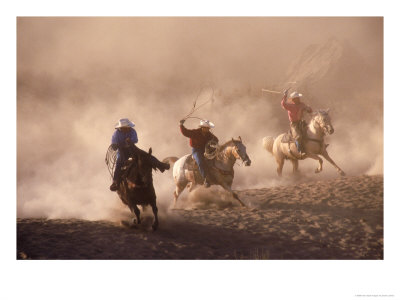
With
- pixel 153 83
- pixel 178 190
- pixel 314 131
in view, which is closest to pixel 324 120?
pixel 314 131

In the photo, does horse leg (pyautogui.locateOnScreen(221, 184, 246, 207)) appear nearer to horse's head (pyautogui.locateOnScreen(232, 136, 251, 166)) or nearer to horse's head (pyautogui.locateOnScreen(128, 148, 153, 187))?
horse's head (pyautogui.locateOnScreen(232, 136, 251, 166))

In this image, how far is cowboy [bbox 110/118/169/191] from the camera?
706 centimetres

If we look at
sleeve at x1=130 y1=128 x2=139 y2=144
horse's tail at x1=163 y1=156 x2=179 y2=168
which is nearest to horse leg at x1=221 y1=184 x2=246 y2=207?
horse's tail at x1=163 y1=156 x2=179 y2=168

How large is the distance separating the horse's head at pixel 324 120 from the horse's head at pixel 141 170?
2836 millimetres


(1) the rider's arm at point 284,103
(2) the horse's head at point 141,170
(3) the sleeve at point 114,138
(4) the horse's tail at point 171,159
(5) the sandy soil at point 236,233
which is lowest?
(5) the sandy soil at point 236,233

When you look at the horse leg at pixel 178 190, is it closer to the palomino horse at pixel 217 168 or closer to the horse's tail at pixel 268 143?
the palomino horse at pixel 217 168

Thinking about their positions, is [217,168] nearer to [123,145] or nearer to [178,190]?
[178,190]

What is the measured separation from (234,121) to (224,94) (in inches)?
17.2

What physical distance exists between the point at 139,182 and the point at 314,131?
9.96ft

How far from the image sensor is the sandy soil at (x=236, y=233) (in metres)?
6.97

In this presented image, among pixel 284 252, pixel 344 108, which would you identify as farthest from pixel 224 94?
pixel 284 252

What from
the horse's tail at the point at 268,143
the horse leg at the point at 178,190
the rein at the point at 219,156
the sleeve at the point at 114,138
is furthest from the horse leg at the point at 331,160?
the sleeve at the point at 114,138

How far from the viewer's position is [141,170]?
22.5ft

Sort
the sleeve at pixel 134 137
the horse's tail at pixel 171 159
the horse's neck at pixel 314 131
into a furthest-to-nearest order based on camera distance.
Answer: the horse's neck at pixel 314 131
the horse's tail at pixel 171 159
the sleeve at pixel 134 137
